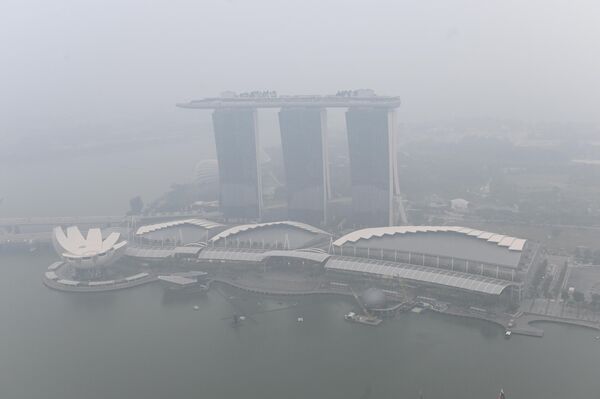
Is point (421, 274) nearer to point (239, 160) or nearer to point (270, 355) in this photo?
point (270, 355)

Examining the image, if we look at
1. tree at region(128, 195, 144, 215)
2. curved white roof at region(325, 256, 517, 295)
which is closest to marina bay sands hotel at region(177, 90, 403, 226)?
tree at region(128, 195, 144, 215)

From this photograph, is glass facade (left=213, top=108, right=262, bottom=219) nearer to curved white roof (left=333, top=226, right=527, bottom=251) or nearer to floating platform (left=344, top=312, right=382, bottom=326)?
curved white roof (left=333, top=226, right=527, bottom=251)

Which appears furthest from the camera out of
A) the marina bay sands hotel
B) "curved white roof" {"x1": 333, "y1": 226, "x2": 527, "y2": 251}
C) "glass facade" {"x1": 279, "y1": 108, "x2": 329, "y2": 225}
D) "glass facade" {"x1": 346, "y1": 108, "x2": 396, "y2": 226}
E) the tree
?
the tree

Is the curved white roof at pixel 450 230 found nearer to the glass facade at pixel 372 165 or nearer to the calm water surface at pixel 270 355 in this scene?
the calm water surface at pixel 270 355

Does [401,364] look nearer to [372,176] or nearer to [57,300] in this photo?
[57,300]

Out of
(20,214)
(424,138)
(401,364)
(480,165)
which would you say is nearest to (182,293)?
(401,364)

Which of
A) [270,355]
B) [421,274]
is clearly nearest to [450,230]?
[421,274]
